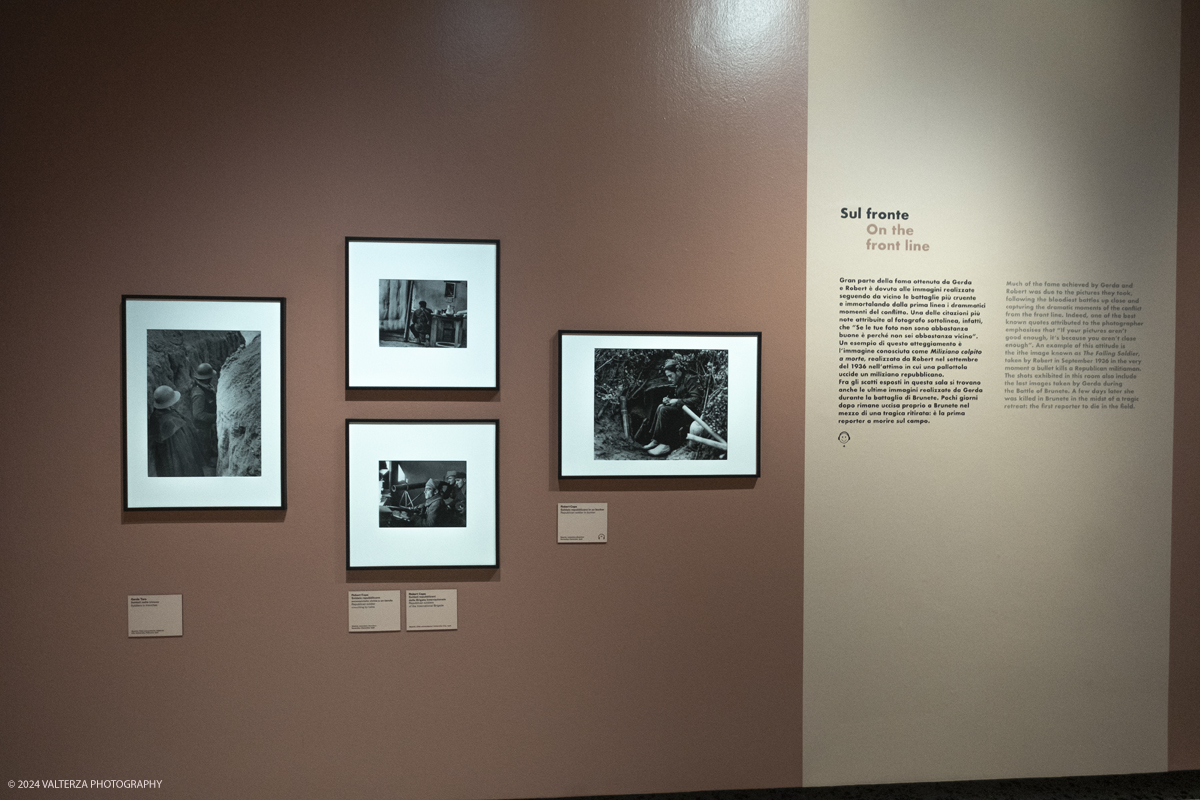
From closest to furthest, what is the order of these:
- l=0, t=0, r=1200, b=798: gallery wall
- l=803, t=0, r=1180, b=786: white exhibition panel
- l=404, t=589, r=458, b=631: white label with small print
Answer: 1. l=0, t=0, r=1200, b=798: gallery wall
2. l=404, t=589, r=458, b=631: white label with small print
3. l=803, t=0, r=1180, b=786: white exhibition panel

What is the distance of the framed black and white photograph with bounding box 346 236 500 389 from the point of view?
2.46 meters

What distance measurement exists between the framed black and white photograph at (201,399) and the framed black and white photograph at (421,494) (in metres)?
0.35

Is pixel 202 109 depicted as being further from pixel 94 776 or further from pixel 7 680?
pixel 94 776

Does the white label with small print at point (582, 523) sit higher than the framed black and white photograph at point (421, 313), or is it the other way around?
the framed black and white photograph at point (421, 313)

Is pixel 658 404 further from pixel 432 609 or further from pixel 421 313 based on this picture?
Answer: pixel 432 609

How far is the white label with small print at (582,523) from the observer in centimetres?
257

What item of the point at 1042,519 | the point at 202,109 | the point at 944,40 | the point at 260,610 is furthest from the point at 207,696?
the point at 944,40

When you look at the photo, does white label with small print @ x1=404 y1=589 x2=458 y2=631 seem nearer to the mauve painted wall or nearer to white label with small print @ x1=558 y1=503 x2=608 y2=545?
the mauve painted wall

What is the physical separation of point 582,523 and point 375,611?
2.85 feet

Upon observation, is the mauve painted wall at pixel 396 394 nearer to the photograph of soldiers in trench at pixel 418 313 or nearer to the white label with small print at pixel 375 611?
the white label with small print at pixel 375 611

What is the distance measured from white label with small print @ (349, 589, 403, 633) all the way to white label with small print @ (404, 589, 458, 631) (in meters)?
0.05

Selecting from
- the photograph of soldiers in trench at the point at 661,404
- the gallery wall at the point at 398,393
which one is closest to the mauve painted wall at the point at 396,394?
the gallery wall at the point at 398,393

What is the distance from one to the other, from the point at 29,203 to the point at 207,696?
1.95 metres

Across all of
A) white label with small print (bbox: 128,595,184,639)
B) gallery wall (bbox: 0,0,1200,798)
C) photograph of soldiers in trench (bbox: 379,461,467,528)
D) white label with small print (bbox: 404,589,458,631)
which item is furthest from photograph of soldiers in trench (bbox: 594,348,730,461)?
white label with small print (bbox: 128,595,184,639)
